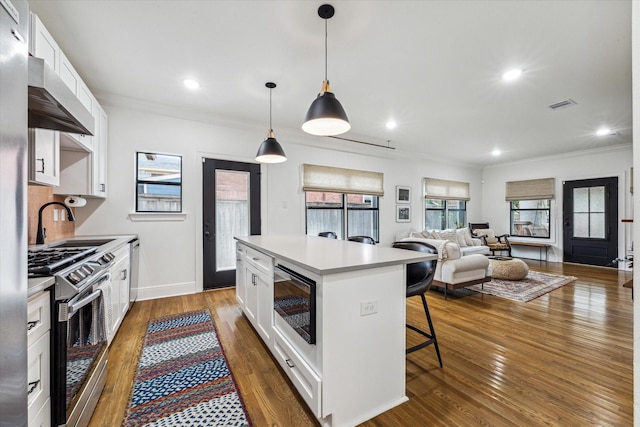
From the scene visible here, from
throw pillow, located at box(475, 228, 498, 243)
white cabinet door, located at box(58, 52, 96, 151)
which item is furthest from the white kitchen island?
throw pillow, located at box(475, 228, 498, 243)

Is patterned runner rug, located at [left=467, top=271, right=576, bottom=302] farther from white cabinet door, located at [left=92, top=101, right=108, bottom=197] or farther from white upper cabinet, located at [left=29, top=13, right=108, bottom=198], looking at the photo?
white cabinet door, located at [left=92, top=101, right=108, bottom=197]

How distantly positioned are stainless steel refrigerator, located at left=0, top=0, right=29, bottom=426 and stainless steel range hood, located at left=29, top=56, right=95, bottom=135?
0.10m

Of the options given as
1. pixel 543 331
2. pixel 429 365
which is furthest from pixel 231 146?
pixel 543 331

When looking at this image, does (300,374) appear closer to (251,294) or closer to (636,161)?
(251,294)

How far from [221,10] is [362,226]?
4713 millimetres

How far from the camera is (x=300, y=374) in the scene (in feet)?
5.57

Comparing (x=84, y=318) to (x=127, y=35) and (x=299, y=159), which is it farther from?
(x=299, y=159)

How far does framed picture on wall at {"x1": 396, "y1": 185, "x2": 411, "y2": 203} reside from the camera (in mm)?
6500

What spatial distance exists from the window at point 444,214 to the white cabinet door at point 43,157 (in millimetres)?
6959

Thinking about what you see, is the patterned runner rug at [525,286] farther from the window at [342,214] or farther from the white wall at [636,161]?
the white wall at [636,161]

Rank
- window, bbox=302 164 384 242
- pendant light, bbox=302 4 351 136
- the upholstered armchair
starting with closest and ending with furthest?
1. pendant light, bbox=302 4 351 136
2. window, bbox=302 164 384 242
3. the upholstered armchair

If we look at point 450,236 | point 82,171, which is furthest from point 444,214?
point 82,171

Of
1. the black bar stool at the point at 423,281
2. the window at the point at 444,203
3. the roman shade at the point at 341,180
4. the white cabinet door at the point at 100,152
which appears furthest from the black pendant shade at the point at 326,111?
the window at the point at 444,203

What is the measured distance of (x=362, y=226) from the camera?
6027mm
